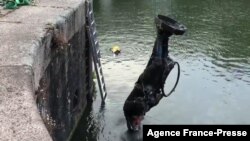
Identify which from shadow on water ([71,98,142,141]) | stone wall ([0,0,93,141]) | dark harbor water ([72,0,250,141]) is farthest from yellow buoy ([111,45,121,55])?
shadow on water ([71,98,142,141])

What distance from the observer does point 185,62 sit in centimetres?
1705

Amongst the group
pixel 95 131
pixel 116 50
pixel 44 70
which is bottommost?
pixel 95 131

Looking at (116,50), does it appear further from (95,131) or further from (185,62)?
(95,131)

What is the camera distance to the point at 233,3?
29281mm

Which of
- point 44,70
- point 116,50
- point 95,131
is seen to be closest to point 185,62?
point 116,50

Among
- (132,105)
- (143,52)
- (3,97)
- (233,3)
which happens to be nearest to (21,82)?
(3,97)

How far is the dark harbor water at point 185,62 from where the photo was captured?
1204 cm

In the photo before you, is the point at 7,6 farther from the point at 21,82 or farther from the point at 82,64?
the point at 21,82

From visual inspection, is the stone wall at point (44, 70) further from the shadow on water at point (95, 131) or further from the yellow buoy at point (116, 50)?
the yellow buoy at point (116, 50)

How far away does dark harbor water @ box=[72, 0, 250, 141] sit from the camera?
1204 cm

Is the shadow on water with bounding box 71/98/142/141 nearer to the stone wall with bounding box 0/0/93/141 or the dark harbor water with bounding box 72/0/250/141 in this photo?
the dark harbor water with bounding box 72/0/250/141

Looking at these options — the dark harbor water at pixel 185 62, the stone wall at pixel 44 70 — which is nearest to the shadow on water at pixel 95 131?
the dark harbor water at pixel 185 62

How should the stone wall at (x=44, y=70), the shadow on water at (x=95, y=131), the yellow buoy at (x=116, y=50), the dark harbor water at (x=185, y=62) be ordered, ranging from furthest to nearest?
the yellow buoy at (x=116, y=50), the dark harbor water at (x=185, y=62), the shadow on water at (x=95, y=131), the stone wall at (x=44, y=70)

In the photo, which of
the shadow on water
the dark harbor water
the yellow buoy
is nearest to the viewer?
the shadow on water
